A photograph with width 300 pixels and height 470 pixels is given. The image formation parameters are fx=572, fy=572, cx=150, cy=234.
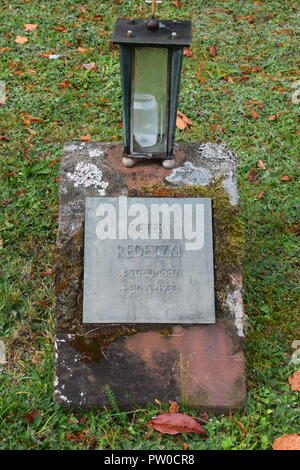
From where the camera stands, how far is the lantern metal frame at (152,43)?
253cm

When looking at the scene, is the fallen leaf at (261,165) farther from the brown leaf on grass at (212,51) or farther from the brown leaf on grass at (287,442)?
the brown leaf on grass at (287,442)

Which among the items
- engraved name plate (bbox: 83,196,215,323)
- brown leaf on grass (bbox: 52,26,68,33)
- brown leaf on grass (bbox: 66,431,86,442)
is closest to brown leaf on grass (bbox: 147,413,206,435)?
brown leaf on grass (bbox: 66,431,86,442)

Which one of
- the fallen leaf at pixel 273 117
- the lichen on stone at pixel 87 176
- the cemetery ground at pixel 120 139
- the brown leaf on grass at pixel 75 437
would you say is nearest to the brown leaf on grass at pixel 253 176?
the cemetery ground at pixel 120 139

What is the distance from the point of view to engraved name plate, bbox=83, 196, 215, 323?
9.19 ft

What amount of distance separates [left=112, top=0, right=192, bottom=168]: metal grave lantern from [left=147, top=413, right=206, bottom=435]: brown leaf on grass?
1274mm

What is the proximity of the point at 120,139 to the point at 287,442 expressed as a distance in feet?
8.50

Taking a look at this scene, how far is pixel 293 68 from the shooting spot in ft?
17.1

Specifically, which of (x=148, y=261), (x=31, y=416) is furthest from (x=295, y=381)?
(x=31, y=416)

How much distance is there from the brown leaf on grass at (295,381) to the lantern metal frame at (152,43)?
1413mm

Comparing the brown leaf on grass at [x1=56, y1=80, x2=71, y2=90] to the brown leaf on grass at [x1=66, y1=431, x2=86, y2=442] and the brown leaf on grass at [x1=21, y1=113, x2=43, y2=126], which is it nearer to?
the brown leaf on grass at [x1=21, y1=113, x2=43, y2=126]
